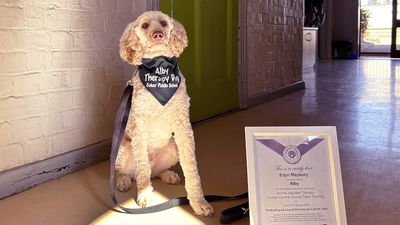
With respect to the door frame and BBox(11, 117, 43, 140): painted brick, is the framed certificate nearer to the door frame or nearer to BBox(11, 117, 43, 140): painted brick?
BBox(11, 117, 43, 140): painted brick

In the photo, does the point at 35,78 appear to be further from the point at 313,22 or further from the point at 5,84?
the point at 313,22

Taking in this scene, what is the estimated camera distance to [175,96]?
72.8 inches

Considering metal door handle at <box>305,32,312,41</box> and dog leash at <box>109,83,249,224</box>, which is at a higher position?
metal door handle at <box>305,32,312,41</box>

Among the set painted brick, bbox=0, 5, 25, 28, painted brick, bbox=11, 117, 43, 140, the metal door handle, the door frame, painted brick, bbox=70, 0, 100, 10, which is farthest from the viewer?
the metal door handle

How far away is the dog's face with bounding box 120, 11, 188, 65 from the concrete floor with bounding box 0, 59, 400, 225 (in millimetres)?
→ 638

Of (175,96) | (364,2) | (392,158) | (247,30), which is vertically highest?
(364,2)

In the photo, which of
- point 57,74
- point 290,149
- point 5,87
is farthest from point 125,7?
point 290,149

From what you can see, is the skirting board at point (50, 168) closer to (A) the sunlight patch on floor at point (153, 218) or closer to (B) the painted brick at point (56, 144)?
(B) the painted brick at point (56, 144)

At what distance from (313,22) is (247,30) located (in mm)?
7597

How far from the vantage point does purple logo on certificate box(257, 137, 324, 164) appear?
140 cm

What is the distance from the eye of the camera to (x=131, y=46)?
1809mm

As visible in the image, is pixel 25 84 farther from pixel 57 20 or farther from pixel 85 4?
pixel 85 4

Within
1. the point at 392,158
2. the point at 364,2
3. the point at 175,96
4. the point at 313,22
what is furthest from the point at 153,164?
the point at 364,2

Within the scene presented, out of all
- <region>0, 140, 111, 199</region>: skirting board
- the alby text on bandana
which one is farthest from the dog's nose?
<region>0, 140, 111, 199</region>: skirting board
